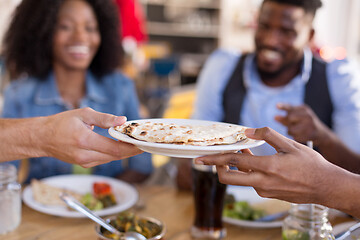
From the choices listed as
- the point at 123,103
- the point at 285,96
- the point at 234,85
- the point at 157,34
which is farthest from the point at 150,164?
the point at 157,34

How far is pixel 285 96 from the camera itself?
1.94m

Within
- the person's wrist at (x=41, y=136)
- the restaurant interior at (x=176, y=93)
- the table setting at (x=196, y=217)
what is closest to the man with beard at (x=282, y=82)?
the restaurant interior at (x=176, y=93)

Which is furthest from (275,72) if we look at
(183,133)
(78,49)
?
(183,133)

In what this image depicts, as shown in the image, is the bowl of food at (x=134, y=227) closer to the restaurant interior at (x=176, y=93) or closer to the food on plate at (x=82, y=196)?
the restaurant interior at (x=176, y=93)

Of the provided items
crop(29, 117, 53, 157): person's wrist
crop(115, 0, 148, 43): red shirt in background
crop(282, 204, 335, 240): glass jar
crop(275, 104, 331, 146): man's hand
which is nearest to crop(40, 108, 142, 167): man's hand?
crop(29, 117, 53, 157): person's wrist

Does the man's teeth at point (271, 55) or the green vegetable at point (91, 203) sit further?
the man's teeth at point (271, 55)

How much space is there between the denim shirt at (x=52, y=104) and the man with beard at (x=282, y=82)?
1.48 feet

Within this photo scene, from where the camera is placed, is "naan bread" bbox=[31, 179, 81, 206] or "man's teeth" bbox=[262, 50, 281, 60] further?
"man's teeth" bbox=[262, 50, 281, 60]

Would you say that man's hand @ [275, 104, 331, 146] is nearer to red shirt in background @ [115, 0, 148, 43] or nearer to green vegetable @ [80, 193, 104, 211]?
green vegetable @ [80, 193, 104, 211]

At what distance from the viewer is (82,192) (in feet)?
4.65

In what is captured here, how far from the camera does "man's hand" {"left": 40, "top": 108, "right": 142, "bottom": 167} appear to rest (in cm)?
89

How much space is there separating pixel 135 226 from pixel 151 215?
0.34 m

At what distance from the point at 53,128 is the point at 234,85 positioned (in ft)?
4.21

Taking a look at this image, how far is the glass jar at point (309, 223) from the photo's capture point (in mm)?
875
